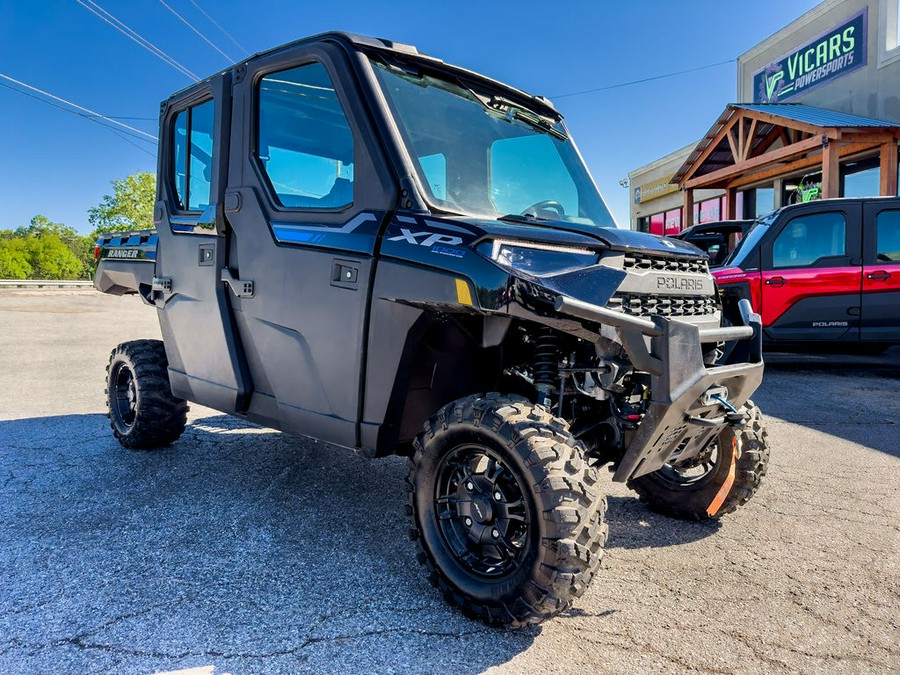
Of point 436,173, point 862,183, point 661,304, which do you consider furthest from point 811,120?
point 436,173

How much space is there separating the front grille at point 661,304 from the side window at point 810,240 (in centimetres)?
589

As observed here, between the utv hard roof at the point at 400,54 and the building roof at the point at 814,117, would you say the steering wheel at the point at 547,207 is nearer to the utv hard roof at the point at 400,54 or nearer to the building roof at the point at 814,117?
the utv hard roof at the point at 400,54

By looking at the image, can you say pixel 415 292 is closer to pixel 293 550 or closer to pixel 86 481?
pixel 293 550

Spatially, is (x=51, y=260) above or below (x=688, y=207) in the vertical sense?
above

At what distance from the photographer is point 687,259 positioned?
9.13 feet

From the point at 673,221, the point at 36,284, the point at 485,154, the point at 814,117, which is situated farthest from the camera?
the point at 36,284

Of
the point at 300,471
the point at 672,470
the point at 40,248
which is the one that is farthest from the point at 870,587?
the point at 40,248

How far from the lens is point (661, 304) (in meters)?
2.59

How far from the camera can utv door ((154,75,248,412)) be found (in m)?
3.49

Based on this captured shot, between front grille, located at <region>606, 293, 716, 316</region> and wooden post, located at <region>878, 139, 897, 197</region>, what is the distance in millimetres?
12371

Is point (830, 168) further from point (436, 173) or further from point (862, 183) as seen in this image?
point (436, 173)

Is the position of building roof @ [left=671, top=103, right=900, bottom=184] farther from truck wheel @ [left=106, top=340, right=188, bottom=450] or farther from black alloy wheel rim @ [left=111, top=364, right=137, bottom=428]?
black alloy wheel rim @ [left=111, top=364, right=137, bottom=428]

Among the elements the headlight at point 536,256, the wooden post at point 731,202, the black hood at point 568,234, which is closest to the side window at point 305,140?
the black hood at point 568,234

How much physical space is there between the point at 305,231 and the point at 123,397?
2.87m
